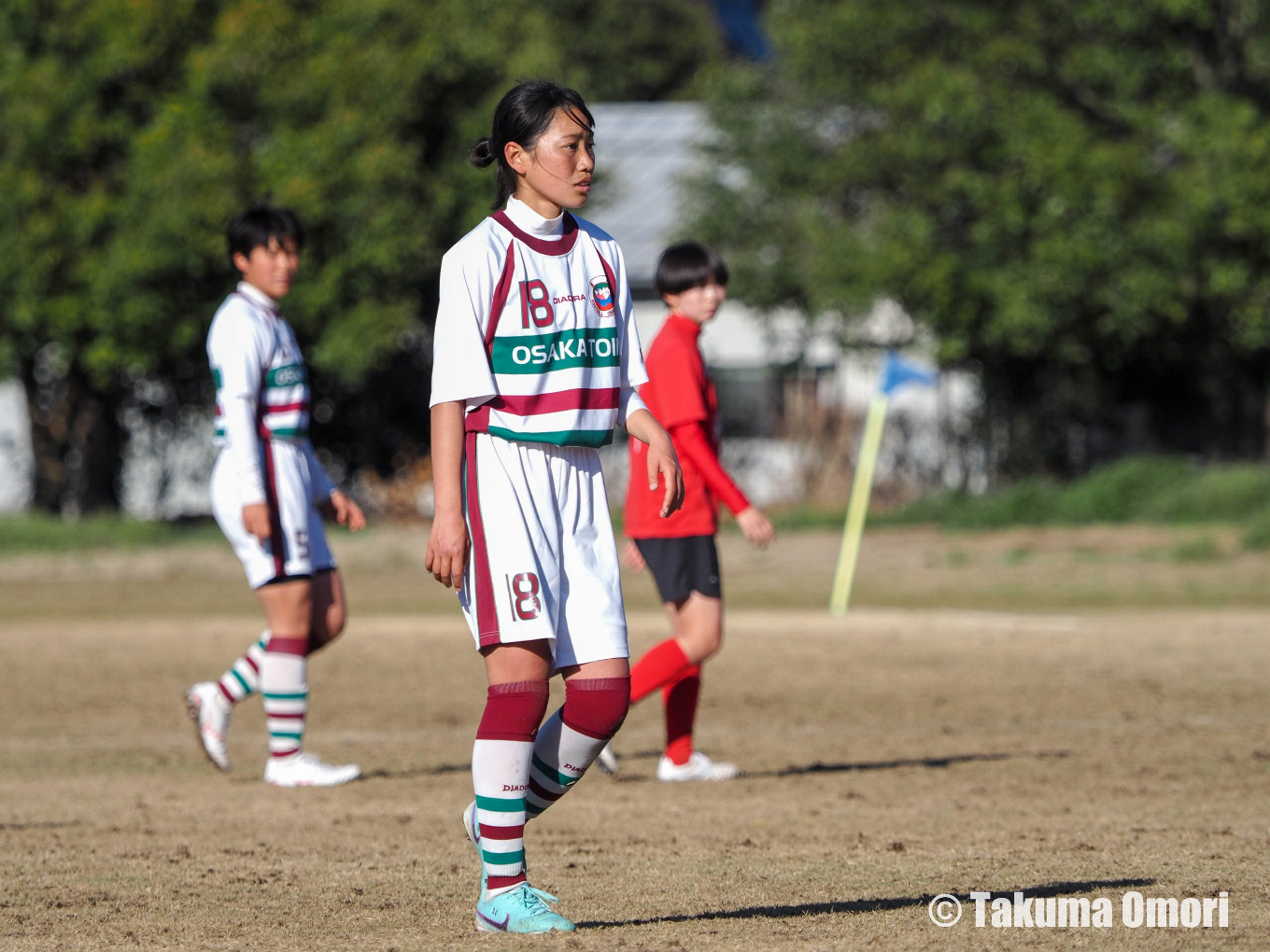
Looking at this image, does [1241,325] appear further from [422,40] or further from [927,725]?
[927,725]

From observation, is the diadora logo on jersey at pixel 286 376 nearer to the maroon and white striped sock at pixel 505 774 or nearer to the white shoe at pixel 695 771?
the white shoe at pixel 695 771

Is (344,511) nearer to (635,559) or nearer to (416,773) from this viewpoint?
(416,773)

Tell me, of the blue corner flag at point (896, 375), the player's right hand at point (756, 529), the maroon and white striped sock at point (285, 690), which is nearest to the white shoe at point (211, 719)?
the maroon and white striped sock at point (285, 690)

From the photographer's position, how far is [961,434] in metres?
28.4

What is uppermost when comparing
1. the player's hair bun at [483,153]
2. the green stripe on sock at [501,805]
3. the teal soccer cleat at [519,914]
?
the player's hair bun at [483,153]

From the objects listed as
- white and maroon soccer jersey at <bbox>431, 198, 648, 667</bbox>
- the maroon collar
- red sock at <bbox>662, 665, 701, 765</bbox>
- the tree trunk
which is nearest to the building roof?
the tree trunk

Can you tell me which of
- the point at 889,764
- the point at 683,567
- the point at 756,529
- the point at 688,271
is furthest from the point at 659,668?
the point at 688,271

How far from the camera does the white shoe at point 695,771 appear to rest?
25.2 feet

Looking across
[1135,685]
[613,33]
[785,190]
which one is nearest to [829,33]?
[785,190]

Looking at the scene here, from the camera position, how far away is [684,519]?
24.7 feet

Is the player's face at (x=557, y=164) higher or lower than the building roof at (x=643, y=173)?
lower

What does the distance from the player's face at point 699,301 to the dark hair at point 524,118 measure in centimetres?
280

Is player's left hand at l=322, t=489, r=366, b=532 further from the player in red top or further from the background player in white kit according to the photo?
the player in red top

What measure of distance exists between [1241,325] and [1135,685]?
13.1 m
